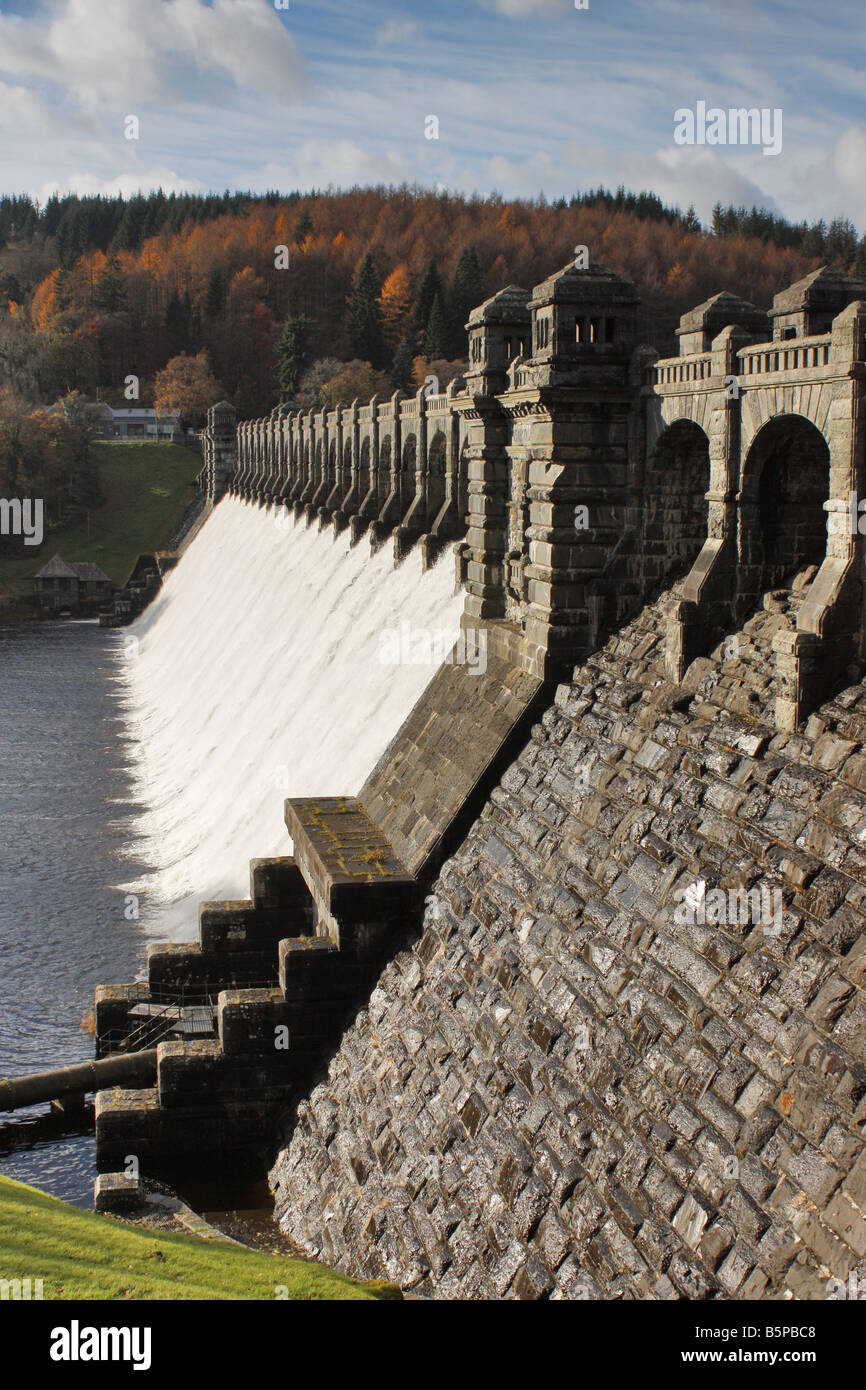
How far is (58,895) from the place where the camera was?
3538 cm

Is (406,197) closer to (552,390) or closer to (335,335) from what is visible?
(335,335)

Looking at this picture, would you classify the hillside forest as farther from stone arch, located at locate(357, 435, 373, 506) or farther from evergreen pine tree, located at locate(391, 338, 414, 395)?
stone arch, located at locate(357, 435, 373, 506)

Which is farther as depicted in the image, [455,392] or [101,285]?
[101,285]

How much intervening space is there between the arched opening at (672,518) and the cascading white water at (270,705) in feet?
30.6

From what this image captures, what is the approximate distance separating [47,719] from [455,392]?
30.7m

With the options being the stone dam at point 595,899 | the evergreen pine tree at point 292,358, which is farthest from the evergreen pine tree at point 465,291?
the stone dam at point 595,899

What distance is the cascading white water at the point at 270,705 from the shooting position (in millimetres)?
32469

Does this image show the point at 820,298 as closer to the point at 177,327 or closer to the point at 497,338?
the point at 497,338

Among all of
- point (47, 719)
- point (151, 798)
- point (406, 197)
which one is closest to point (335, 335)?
point (406, 197)

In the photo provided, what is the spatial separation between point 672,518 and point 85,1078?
1436cm

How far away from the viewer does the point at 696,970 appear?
14.5m

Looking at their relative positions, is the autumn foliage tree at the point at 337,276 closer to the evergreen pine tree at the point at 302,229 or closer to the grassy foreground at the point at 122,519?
the evergreen pine tree at the point at 302,229

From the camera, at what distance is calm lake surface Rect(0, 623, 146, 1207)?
24.8 meters

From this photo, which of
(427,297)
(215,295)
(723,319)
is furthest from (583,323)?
(215,295)
